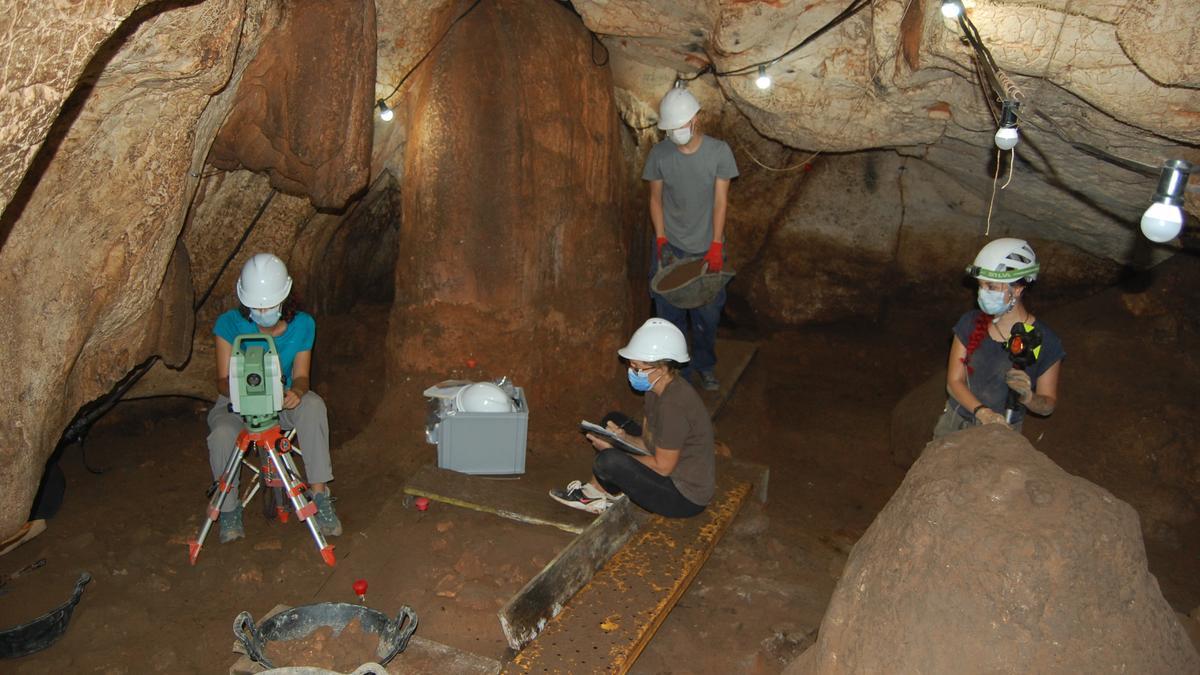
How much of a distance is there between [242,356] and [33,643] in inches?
66.7

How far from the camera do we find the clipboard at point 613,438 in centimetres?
514

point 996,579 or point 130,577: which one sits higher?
point 996,579

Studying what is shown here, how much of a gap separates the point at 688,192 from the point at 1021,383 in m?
2.72

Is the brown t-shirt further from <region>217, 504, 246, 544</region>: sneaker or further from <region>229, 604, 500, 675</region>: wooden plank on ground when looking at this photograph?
<region>217, 504, 246, 544</region>: sneaker

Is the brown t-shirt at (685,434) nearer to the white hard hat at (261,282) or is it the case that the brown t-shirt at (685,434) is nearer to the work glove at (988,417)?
the work glove at (988,417)

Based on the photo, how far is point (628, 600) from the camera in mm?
4387

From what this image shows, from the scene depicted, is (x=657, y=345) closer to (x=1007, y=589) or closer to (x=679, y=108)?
(x=679, y=108)

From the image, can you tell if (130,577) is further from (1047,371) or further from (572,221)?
(1047,371)

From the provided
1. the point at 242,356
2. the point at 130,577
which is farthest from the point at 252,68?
the point at 130,577

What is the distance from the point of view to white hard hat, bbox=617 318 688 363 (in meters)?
4.93

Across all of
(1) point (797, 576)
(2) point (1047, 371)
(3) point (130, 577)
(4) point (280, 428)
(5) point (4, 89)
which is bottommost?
(3) point (130, 577)

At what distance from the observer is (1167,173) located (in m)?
3.35

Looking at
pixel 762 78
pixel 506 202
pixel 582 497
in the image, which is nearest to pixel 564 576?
pixel 582 497

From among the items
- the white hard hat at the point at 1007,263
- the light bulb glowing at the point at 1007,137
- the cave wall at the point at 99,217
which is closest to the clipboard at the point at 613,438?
the white hard hat at the point at 1007,263
